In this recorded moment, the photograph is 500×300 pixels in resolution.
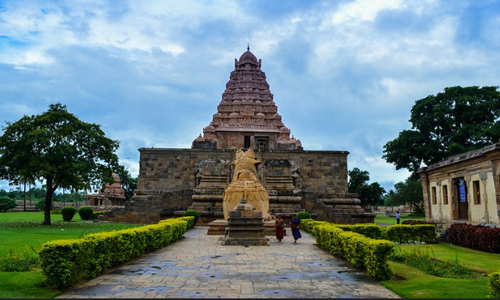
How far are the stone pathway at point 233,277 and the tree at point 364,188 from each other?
1493 inches

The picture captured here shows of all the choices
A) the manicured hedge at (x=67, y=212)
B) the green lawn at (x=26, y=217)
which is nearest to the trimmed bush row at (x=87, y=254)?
the manicured hedge at (x=67, y=212)

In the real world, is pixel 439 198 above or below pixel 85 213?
above

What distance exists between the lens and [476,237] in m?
13.2

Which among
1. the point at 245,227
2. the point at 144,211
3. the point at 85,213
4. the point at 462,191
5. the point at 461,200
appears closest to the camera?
the point at 245,227

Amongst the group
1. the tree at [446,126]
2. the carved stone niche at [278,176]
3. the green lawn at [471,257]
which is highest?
the tree at [446,126]

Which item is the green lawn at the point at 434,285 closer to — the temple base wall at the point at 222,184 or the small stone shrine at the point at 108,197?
the temple base wall at the point at 222,184

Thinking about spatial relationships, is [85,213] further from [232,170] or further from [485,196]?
[485,196]

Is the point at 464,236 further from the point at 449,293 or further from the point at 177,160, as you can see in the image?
the point at 177,160

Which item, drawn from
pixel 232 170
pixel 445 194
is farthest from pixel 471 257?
pixel 232 170

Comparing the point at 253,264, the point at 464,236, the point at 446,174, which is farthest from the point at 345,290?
the point at 446,174

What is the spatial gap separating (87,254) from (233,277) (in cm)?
283

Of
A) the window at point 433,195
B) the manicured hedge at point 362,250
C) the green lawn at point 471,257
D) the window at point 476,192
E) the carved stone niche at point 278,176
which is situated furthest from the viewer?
the carved stone niche at point 278,176

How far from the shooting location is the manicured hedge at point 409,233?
50.3 ft

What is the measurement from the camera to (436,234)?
16.0 metres
